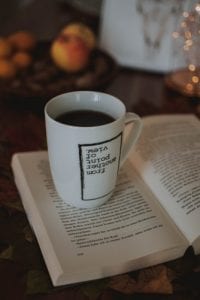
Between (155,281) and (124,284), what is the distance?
4cm

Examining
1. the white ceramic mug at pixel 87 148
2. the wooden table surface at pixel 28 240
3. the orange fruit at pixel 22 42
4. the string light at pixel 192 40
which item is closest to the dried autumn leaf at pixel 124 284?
the wooden table surface at pixel 28 240

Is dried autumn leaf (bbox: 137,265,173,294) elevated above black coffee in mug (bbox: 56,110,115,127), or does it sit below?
below

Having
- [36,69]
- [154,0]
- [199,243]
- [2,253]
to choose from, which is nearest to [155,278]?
[199,243]

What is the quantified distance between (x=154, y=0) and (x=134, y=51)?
0.12 metres

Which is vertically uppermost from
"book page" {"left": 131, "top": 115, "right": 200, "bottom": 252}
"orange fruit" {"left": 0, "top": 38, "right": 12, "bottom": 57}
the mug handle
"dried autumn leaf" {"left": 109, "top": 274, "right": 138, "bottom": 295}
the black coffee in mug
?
the black coffee in mug

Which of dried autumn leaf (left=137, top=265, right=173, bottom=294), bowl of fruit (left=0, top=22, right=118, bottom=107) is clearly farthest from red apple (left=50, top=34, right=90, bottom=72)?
dried autumn leaf (left=137, top=265, right=173, bottom=294)

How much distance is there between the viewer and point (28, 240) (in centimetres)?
51

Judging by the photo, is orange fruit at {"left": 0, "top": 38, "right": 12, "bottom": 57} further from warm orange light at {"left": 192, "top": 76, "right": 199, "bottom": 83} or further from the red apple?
warm orange light at {"left": 192, "top": 76, "right": 199, "bottom": 83}

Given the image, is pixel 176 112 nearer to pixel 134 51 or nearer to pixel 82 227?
pixel 134 51

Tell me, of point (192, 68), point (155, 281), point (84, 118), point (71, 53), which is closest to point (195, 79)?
point (192, 68)

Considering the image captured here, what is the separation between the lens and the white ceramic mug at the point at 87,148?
480 millimetres

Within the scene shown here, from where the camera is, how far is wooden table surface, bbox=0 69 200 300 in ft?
1.47

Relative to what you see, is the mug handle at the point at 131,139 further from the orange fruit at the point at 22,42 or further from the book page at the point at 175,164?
the orange fruit at the point at 22,42

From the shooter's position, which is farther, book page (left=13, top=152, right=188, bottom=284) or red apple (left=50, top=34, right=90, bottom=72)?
red apple (left=50, top=34, right=90, bottom=72)
